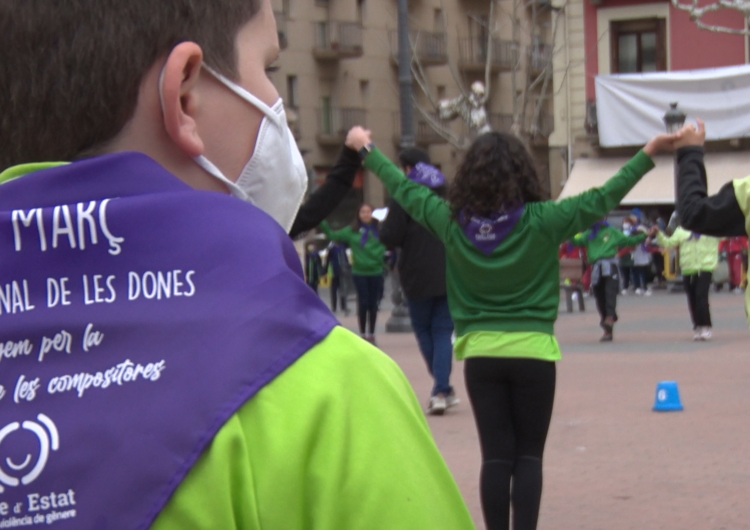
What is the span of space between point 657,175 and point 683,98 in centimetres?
310

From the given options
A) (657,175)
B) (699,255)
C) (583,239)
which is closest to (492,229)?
(699,255)

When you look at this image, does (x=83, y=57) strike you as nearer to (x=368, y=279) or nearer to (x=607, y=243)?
(x=368, y=279)

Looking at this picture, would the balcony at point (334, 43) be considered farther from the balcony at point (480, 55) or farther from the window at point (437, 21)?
the balcony at point (480, 55)

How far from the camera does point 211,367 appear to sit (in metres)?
1.00

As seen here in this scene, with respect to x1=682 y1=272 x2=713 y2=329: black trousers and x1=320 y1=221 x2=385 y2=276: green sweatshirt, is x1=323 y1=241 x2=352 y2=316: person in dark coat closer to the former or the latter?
x1=320 y1=221 x2=385 y2=276: green sweatshirt

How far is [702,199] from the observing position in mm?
4836

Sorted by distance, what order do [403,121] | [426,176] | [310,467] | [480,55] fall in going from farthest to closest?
[480,55]
[403,121]
[426,176]
[310,467]

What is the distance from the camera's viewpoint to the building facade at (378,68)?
143ft

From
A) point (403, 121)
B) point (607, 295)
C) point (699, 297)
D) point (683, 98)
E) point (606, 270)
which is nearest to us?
point (699, 297)

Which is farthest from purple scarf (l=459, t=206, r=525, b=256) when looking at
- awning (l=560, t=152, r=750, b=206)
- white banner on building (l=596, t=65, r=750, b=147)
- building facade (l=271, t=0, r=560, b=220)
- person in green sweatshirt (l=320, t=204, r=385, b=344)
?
building facade (l=271, t=0, r=560, b=220)

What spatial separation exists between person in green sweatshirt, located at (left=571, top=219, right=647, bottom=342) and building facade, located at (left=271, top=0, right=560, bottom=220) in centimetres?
2548

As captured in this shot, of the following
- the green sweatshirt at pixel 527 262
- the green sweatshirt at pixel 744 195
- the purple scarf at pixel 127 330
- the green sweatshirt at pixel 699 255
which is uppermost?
the purple scarf at pixel 127 330

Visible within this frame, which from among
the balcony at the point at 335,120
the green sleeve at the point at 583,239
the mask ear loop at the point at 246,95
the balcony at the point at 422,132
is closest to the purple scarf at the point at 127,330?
the mask ear loop at the point at 246,95

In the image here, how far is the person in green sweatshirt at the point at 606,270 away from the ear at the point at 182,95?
15.5 metres
